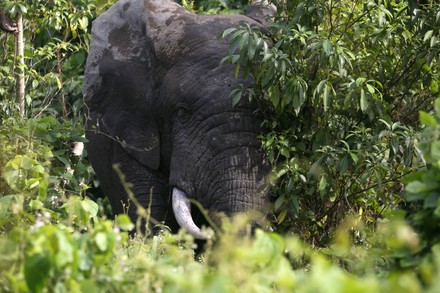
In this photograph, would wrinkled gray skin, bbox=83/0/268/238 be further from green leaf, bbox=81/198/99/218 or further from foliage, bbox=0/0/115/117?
green leaf, bbox=81/198/99/218

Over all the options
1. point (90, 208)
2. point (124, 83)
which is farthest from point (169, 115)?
point (90, 208)

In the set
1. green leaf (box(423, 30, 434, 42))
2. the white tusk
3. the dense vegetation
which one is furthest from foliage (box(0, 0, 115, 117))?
green leaf (box(423, 30, 434, 42))

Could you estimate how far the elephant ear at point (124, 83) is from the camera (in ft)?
26.8

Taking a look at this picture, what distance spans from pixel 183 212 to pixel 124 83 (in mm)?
1234

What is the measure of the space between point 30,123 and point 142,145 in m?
1.10

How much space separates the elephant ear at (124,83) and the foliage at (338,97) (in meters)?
0.98

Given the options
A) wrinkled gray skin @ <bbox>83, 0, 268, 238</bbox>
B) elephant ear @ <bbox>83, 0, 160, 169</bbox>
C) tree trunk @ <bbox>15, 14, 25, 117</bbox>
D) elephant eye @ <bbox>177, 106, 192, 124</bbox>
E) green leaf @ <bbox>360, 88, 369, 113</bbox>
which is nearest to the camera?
green leaf @ <bbox>360, 88, 369, 113</bbox>

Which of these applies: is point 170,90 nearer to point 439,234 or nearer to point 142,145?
point 142,145

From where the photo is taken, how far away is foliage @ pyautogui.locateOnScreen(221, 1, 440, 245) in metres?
6.79

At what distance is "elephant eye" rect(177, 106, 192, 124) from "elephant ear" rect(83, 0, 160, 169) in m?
0.31

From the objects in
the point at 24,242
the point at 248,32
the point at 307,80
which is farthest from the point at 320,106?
the point at 24,242

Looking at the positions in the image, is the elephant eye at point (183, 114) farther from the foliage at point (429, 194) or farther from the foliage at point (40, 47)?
the foliage at point (429, 194)

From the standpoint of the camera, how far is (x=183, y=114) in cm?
789

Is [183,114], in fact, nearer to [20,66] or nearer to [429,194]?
[20,66]
